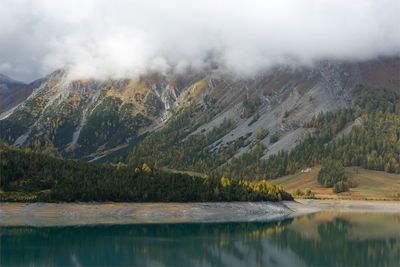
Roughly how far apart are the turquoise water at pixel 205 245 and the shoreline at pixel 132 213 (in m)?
5.33

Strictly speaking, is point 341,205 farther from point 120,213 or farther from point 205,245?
point 205,245

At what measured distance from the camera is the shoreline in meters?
100

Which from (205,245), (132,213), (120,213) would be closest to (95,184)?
(120,213)

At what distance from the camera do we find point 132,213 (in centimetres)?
10888

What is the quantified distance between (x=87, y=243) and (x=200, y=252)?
57.2ft

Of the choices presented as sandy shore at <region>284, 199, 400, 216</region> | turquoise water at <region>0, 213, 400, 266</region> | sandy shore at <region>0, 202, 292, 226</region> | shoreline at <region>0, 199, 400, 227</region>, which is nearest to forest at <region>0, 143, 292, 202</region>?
shoreline at <region>0, 199, 400, 227</region>

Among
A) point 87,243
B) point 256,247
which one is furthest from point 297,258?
point 87,243

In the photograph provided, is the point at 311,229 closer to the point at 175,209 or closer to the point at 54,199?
the point at 175,209

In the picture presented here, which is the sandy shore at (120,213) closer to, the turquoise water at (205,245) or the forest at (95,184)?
the forest at (95,184)

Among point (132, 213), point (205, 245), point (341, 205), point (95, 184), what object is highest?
point (95, 184)

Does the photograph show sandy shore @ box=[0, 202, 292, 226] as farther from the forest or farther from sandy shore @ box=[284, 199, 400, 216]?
sandy shore @ box=[284, 199, 400, 216]

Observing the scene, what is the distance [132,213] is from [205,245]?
3385 centimetres

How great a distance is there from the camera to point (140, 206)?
369 ft

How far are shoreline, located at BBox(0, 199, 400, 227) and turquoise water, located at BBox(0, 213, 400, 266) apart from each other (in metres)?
5.33
